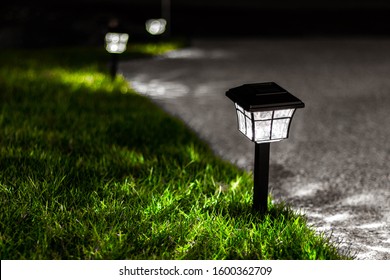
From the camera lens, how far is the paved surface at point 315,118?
442 centimetres

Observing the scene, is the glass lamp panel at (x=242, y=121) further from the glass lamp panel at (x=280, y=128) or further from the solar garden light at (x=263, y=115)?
the glass lamp panel at (x=280, y=128)

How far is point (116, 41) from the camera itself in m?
8.66

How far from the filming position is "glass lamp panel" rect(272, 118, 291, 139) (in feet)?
12.1

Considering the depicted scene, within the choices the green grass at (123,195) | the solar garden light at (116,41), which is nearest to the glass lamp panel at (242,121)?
the green grass at (123,195)

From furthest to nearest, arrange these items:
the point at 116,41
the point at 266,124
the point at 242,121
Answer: the point at 116,41
the point at 242,121
the point at 266,124

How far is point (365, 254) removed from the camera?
3639mm

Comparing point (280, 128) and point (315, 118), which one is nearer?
point (280, 128)

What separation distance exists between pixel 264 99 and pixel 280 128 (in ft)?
0.77

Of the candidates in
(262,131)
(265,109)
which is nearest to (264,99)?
(265,109)

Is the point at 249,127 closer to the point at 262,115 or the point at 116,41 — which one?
the point at 262,115

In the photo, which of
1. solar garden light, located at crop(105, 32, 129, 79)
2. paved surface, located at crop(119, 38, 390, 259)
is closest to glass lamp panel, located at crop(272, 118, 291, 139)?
paved surface, located at crop(119, 38, 390, 259)

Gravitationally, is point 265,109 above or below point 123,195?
above
